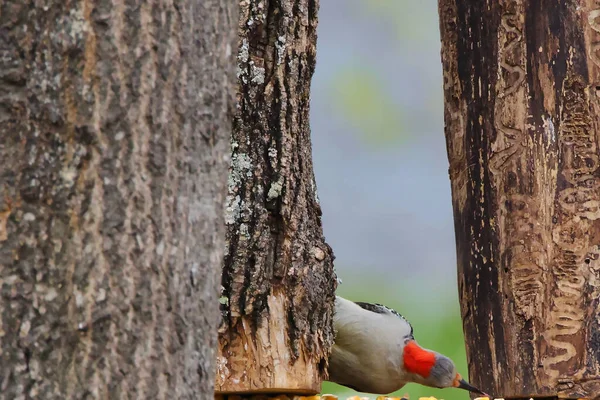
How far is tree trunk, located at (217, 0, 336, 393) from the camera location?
3.02 metres

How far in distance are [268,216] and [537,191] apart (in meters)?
1.33

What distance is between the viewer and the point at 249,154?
9.96 ft

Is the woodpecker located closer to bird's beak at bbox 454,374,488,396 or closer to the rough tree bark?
bird's beak at bbox 454,374,488,396

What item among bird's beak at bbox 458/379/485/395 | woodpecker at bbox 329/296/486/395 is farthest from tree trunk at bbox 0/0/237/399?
bird's beak at bbox 458/379/485/395

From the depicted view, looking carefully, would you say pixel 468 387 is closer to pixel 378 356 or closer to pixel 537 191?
pixel 378 356

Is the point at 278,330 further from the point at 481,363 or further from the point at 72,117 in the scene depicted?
the point at 72,117

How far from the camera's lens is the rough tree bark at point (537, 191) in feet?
12.0

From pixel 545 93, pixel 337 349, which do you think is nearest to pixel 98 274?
pixel 337 349

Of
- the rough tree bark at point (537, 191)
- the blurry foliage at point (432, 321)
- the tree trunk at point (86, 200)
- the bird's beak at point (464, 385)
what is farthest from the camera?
the blurry foliage at point (432, 321)

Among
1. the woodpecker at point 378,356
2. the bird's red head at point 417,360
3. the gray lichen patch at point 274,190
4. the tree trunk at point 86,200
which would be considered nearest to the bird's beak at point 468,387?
the woodpecker at point 378,356

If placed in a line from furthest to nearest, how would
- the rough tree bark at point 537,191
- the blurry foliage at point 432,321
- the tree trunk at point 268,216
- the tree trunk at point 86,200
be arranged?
the blurry foliage at point 432,321 < the rough tree bark at point 537,191 < the tree trunk at point 268,216 < the tree trunk at point 86,200

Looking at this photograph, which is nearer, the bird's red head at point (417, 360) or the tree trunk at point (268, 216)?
the tree trunk at point (268, 216)

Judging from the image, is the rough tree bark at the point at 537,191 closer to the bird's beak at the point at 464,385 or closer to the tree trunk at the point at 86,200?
the bird's beak at the point at 464,385

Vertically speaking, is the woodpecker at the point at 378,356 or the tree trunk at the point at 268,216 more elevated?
the tree trunk at the point at 268,216
